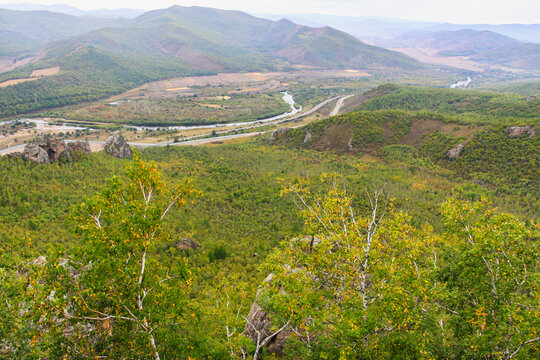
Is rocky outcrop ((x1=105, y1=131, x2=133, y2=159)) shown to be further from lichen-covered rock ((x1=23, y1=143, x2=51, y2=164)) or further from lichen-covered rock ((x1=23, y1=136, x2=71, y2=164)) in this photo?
lichen-covered rock ((x1=23, y1=143, x2=51, y2=164))

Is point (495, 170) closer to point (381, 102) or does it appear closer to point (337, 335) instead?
point (337, 335)

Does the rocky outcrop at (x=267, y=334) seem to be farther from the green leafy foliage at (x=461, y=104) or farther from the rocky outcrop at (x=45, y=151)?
the green leafy foliage at (x=461, y=104)

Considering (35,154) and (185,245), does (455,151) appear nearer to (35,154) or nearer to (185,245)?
(185,245)

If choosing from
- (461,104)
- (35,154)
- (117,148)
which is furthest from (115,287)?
(461,104)

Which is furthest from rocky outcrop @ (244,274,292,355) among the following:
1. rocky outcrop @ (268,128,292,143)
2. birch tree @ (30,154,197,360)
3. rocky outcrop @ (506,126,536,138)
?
rocky outcrop @ (268,128,292,143)

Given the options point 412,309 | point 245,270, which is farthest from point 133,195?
point 245,270

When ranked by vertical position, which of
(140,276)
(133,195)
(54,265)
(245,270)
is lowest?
(245,270)
